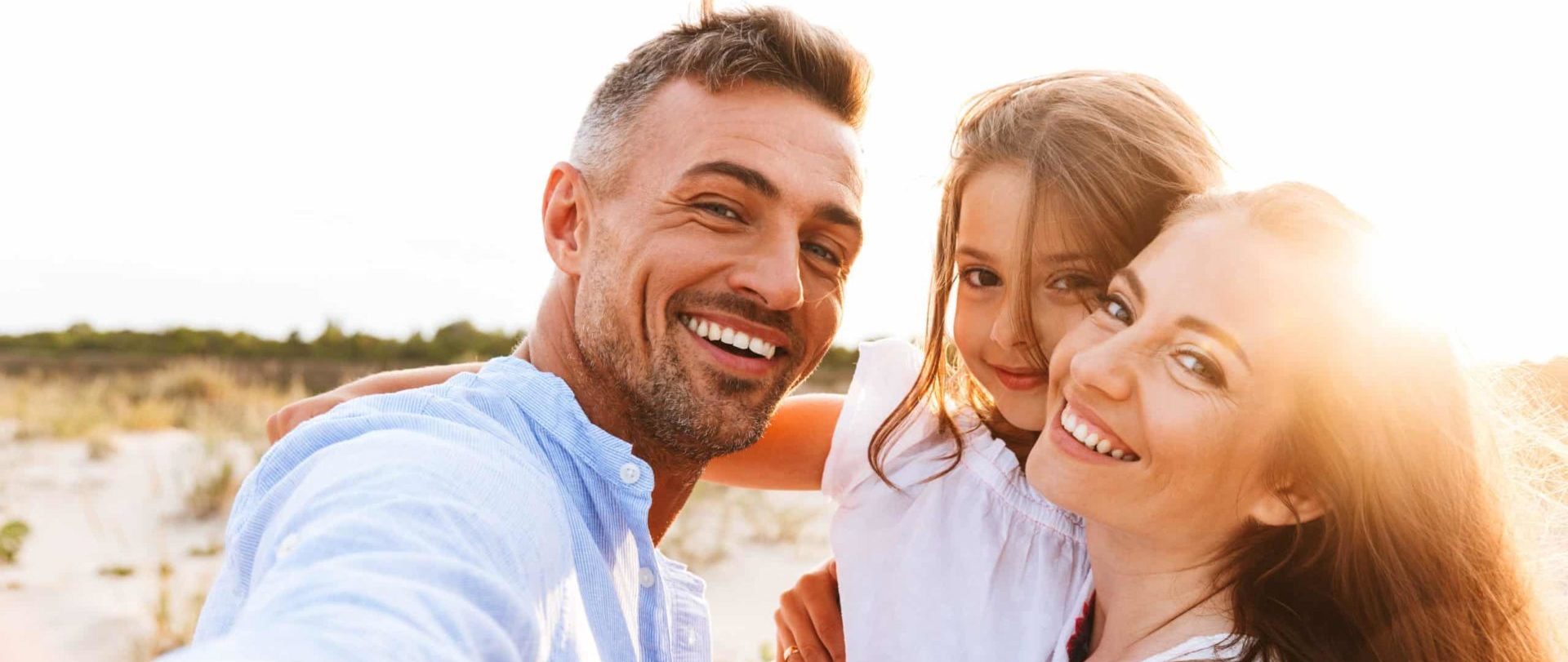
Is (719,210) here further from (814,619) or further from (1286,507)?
(1286,507)

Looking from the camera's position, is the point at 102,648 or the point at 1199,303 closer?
the point at 1199,303

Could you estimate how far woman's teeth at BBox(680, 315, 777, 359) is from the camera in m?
2.61

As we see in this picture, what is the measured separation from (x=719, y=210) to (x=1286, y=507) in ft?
4.82

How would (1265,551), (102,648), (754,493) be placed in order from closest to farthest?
(1265,551)
(102,648)
(754,493)

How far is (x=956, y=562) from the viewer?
276 cm

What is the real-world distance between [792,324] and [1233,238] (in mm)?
1070

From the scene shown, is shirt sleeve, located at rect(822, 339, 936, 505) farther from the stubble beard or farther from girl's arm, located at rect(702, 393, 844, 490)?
the stubble beard

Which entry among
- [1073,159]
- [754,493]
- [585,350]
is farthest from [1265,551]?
[754,493]

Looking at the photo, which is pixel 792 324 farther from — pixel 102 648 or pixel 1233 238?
pixel 102 648

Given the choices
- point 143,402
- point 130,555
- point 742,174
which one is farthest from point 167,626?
point 143,402

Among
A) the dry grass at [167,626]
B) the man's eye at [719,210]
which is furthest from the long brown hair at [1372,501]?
the dry grass at [167,626]

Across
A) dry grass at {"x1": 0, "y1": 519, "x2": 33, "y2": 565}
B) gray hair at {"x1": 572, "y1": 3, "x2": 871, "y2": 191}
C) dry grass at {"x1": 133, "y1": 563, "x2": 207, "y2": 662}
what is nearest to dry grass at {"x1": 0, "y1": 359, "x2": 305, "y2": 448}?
dry grass at {"x1": 0, "y1": 519, "x2": 33, "y2": 565}

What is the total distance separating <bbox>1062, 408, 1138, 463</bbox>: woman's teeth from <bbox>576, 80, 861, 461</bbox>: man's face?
73cm

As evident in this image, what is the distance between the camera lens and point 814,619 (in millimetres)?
3150
